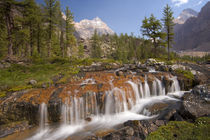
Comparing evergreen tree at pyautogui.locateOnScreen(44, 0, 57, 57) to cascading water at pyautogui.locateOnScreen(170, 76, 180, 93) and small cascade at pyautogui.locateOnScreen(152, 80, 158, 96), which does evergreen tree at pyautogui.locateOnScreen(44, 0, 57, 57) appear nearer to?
small cascade at pyautogui.locateOnScreen(152, 80, 158, 96)

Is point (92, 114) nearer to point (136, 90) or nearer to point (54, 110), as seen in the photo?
point (54, 110)

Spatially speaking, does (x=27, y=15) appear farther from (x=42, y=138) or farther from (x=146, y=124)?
(x=146, y=124)

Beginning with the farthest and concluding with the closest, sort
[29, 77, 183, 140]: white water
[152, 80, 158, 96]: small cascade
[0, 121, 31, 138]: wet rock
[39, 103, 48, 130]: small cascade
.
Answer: [152, 80, 158, 96]: small cascade < [39, 103, 48, 130]: small cascade < [29, 77, 183, 140]: white water < [0, 121, 31, 138]: wet rock

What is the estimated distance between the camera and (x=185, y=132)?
179 inches

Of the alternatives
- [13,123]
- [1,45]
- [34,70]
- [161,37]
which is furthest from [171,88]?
[1,45]

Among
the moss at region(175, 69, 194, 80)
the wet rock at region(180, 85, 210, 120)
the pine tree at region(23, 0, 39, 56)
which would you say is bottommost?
the wet rock at region(180, 85, 210, 120)

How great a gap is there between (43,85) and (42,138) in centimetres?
607

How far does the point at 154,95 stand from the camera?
13.1 m

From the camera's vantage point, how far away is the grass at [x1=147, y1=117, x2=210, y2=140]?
4184mm

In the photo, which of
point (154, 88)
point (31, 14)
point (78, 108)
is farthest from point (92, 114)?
point (31, 14)

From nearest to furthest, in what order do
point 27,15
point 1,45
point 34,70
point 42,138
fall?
point 42,138 < point 34,70 < point 27,15 < point 1,45

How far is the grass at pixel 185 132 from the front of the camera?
4184 millimetres

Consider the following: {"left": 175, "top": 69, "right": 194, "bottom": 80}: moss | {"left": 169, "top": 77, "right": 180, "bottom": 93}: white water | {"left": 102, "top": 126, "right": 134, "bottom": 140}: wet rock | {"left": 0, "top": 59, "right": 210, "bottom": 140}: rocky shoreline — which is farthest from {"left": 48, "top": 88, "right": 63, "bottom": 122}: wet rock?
→ {"left": 175, "top": 69, "right": 194, "bottom": 80}: moss

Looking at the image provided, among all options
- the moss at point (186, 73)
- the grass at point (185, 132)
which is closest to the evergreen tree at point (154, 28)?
the moss at point (186, 73)
